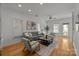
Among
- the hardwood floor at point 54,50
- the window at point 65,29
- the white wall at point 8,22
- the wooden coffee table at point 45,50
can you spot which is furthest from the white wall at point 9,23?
the window at point 65,29

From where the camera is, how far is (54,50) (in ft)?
7.24

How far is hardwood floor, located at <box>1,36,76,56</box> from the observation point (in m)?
2.15

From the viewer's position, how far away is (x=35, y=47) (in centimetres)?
219

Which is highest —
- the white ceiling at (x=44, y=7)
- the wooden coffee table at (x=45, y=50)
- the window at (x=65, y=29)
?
the white ceiling at (x=44, y=7)

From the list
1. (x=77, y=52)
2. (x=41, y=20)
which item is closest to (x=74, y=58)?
(x=77, y=52)

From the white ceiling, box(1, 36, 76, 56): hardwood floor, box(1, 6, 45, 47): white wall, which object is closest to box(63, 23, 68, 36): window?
box(1, 36, 76, 56): hardwood floor

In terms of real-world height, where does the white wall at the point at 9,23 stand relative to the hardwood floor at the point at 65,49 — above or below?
above

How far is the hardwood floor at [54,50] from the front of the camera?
7.07 ft

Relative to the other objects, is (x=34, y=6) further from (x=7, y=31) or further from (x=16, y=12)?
(x=7, y=31)

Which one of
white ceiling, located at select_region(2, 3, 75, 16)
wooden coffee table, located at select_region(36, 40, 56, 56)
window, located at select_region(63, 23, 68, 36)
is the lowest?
wooden coffee table, located at select_region(36, 40, 56, 56)

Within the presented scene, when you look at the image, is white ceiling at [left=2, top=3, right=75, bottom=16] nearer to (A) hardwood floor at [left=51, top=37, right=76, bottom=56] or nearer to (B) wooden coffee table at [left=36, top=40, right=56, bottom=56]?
(A) hardwood floor at [left=51, top=37, right=76, bottom=56]

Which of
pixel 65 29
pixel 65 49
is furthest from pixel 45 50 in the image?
pixel 65 29

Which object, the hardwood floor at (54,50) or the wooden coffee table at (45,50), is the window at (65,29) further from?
the wooden coffee table at (45,50)

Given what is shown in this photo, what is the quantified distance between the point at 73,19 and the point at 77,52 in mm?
735
